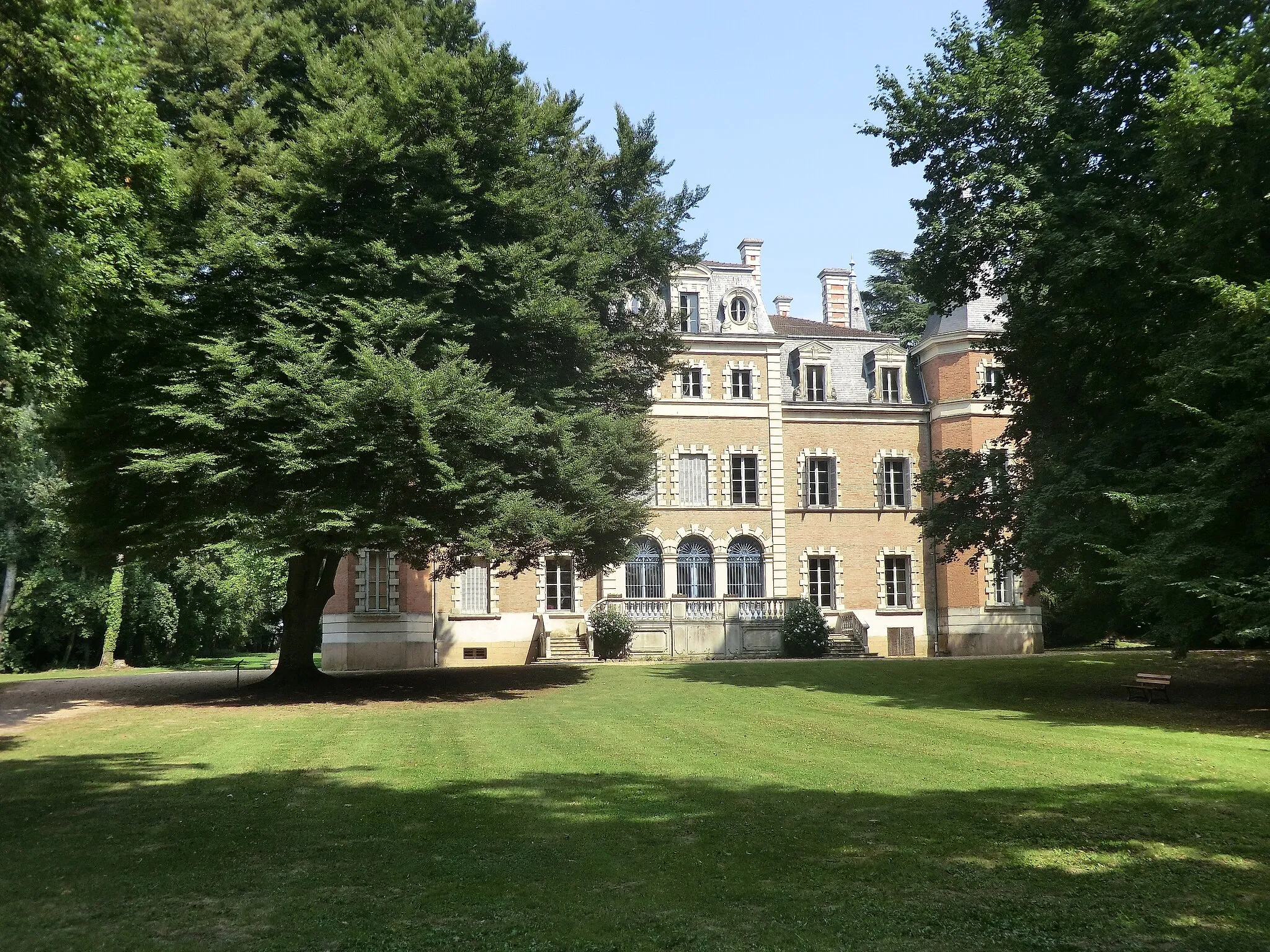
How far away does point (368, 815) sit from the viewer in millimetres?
8547

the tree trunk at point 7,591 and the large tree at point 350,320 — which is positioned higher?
the large tree at point 350,320

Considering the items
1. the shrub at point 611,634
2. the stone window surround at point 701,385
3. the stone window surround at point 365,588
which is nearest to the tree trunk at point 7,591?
the stone window surround at point 365,588

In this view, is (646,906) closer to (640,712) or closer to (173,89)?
(640,712)

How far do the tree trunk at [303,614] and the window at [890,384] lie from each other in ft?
76.0

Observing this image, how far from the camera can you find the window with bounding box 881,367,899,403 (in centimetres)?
3903

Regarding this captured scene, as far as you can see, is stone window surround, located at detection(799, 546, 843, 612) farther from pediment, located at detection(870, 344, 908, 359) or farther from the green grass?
the green grass

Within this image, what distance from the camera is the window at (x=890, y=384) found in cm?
3903

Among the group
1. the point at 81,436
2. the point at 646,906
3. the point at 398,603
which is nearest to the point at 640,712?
the point at 646,906

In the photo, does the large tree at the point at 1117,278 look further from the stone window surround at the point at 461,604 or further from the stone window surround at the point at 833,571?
the stone window surround at the point at 461,604

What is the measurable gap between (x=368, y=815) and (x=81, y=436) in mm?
14089

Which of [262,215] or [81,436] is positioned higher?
[262,215]

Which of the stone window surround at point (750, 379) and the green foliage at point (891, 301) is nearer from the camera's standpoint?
the stone window surround at point (750, 379)

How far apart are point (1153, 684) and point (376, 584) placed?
23.2 meters

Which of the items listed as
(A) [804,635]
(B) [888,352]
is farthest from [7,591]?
(B) [888,352]
